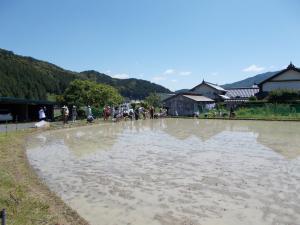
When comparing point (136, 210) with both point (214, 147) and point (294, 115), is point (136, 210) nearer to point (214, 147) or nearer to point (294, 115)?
point (214, 147)

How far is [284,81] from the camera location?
150 feet

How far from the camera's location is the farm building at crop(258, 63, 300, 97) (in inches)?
1767

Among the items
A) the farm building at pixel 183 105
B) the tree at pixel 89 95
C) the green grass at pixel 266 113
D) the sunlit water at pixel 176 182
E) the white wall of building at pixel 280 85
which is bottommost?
the sunlit water at pixel 176 182

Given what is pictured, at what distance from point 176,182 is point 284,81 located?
41.1 metres

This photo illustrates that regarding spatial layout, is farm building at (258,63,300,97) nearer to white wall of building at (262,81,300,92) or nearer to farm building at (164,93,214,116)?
white wall of building at (262,81,300,92)

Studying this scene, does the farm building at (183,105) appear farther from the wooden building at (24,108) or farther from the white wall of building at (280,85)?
the wooden building at (24,108)

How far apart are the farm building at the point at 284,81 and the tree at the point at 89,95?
19707mm

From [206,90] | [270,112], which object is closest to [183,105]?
[270,112]

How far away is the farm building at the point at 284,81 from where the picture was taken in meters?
44.9

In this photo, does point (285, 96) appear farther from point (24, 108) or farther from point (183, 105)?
point (24, 108)

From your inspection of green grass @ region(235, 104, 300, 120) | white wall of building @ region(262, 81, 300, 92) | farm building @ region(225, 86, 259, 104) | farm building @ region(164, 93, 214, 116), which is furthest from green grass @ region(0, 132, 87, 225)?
farm building @ region(225, 86, 259, 104)

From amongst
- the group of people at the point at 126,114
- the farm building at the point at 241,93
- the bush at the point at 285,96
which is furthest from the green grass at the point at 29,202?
the farm building at the point at 241,93

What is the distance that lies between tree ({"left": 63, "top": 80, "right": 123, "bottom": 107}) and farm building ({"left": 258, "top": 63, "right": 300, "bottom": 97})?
19.7 m

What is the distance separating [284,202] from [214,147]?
735 cm
